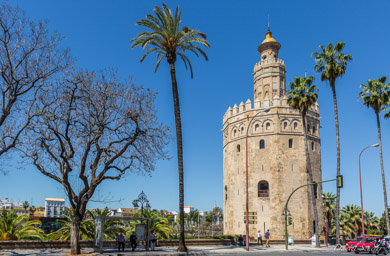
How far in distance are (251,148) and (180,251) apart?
919 inches

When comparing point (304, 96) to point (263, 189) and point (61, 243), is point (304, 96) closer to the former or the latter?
point (263, 189)

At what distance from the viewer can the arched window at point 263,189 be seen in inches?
1679

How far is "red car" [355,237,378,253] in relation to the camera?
26.9 metres

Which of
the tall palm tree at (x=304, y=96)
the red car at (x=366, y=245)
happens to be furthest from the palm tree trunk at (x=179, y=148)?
the tall palm tree at (x=304, y=96)

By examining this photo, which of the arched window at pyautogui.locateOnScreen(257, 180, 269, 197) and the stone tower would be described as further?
the arched window at pyautogui.locateOnScreen(257, 180, 269, 197)

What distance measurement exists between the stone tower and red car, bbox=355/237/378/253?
14004 millimetres

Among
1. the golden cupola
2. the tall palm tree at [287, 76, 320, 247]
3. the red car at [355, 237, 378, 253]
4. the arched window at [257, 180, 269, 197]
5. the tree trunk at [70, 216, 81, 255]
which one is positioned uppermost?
the golden cupola

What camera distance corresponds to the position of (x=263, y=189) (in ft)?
141

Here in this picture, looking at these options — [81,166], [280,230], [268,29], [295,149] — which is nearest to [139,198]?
[81,166]

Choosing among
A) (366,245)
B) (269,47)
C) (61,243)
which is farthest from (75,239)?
(269,47)

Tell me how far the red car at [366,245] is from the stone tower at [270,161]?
Result: 45.9 ft

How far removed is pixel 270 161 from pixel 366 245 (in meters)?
17.2

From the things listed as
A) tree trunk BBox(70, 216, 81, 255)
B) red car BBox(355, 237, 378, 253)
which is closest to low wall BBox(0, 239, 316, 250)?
tree trunk BBox(70, 216, 81, 255)

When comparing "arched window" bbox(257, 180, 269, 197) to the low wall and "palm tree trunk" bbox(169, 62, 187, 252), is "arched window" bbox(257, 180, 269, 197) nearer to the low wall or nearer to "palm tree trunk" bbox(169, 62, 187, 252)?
the low wall
